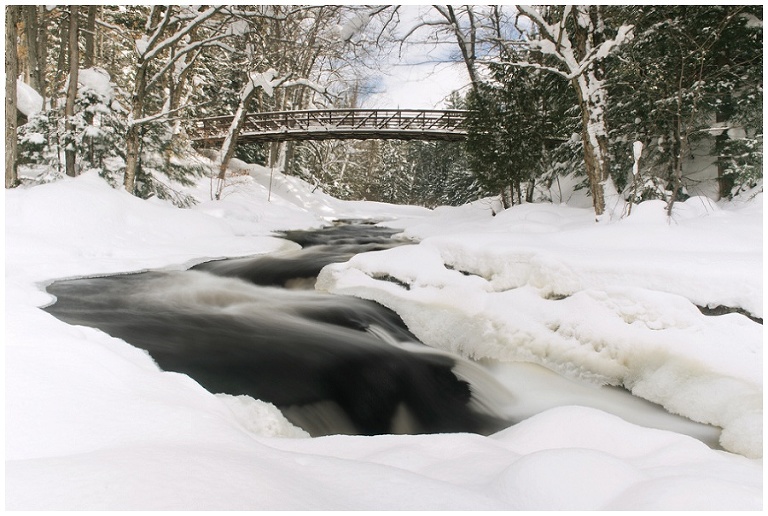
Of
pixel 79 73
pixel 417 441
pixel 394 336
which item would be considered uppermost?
pixel 79 73

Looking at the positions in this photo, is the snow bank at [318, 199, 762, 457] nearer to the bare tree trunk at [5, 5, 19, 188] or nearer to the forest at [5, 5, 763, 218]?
the forest at [5, 5, 763, 218]

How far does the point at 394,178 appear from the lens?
41344 mm

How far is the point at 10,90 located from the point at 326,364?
768 centimetres

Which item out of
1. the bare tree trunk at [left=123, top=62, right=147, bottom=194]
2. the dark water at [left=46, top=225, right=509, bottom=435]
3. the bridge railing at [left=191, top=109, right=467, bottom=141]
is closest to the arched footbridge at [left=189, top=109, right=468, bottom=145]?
the bridge railing at [left=191, top=109, right=467, bottom=141]

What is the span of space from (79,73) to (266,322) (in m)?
9.28

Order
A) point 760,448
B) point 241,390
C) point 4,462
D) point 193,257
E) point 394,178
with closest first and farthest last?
point 4,462 < point 760,448 < point 241,390 < point 193,257 < point 394,178

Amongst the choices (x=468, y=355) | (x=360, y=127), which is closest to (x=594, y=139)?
(x=468, y=355)

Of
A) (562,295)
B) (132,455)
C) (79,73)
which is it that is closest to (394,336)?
(562,295)

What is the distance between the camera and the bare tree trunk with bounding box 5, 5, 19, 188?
6523mm

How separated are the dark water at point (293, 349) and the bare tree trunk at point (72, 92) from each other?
549 centimetres

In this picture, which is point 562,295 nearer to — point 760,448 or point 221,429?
point 760,448

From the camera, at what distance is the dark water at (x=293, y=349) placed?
9.45 ft

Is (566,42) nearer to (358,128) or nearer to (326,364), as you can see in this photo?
(326,364)

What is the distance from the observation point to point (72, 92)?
8641 millimetres
